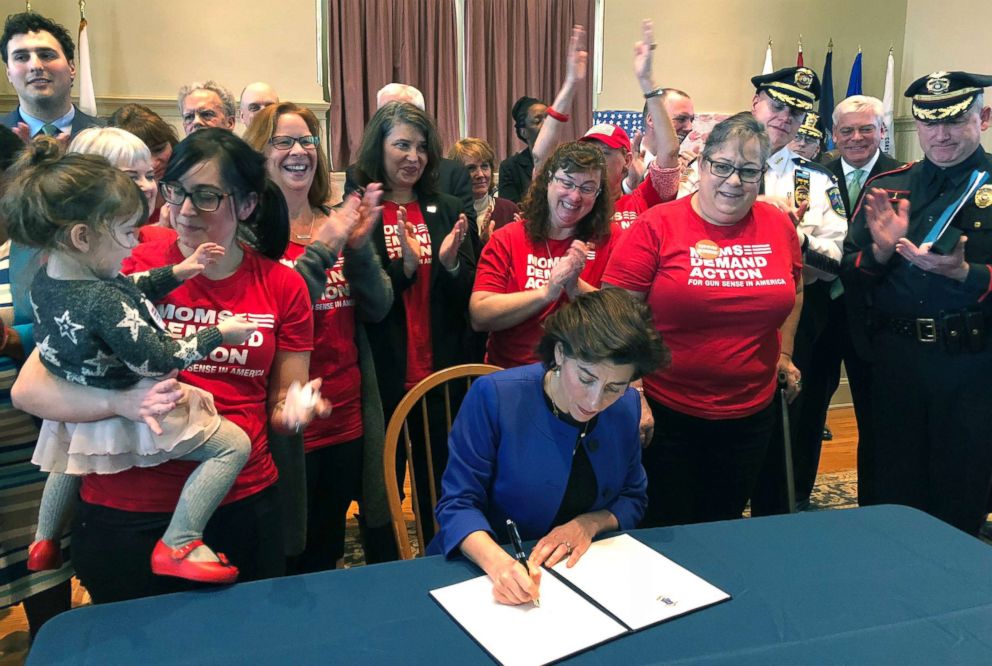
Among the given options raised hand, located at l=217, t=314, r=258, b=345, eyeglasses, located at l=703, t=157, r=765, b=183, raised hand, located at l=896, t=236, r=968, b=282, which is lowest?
raised hand, located at l=217, t=314, r=258, b=345

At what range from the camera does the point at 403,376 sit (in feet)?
7.41

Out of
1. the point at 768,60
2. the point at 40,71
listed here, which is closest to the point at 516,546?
the point at 40,71

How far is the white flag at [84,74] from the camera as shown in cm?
474

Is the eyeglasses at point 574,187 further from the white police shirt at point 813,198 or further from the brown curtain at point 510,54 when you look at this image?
the brown curtain at point 510,54

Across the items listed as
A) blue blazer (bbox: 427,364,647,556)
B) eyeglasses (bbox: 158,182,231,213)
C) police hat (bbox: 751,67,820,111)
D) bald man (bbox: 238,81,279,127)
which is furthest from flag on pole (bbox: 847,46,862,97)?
eyeglasses (bbox: 158,182,231,213)

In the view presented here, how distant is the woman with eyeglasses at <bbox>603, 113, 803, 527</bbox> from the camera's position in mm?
2051

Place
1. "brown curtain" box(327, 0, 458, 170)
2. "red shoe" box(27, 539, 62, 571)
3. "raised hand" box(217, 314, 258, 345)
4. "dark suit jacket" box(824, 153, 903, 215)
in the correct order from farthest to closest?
"brown curtain" box(327, 0, 458, 170), "dark suit jacket" box(824, 153, 903, 215), "red shoe" box(27, 539, 62, 571), "raised hand" box(217, 314, 258, 345)

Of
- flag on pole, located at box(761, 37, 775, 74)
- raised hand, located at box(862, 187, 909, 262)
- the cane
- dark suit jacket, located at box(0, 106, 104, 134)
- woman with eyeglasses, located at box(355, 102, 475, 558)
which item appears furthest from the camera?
flag on pole, located at box(761, 37, 775, 74)

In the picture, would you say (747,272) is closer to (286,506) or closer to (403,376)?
(403,376)

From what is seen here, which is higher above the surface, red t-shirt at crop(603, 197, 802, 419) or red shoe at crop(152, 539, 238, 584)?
red t-shirt at crop(603, 197, 802, 419)

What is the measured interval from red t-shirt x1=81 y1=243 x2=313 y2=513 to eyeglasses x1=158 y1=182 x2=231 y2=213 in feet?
0.37

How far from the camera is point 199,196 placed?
1504mm

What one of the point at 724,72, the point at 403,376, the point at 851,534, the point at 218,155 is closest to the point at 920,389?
the point at 851,534

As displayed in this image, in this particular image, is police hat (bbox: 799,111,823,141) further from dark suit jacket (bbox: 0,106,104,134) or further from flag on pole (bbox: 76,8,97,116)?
flag on pole (bbox: 76,8,97,116)
